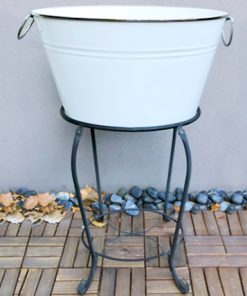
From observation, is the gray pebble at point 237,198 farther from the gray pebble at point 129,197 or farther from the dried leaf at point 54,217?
the dried leaf at point 54,217

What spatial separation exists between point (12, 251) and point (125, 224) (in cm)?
41

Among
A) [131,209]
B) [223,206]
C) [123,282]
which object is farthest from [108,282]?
[223,206]

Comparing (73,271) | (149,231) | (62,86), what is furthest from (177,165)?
(62,86)

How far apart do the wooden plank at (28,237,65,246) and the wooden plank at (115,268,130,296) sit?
0.25 metres

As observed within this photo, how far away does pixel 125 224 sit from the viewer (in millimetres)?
1383

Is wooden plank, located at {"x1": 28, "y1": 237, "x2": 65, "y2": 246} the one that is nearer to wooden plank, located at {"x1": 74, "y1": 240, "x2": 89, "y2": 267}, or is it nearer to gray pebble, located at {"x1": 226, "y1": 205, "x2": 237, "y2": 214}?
wooden plank, located at {"x1": 74, "y1": 240, "x2": 89, "y2": 267}

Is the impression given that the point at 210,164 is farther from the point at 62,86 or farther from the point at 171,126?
the point at 62,86

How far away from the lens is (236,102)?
1.36 m

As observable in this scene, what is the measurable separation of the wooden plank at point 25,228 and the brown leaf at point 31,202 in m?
0.06

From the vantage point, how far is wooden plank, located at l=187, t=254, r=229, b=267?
118 cm

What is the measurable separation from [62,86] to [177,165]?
718 millimetres

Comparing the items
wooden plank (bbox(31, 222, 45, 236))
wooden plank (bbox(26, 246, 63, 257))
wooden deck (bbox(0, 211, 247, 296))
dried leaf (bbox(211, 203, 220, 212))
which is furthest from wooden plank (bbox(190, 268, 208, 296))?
wooden plank (bbox(31, 222, 45, 236))

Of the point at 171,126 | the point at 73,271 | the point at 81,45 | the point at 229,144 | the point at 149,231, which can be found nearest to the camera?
the point at 81,45

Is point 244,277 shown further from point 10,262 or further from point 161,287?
point 10,262
